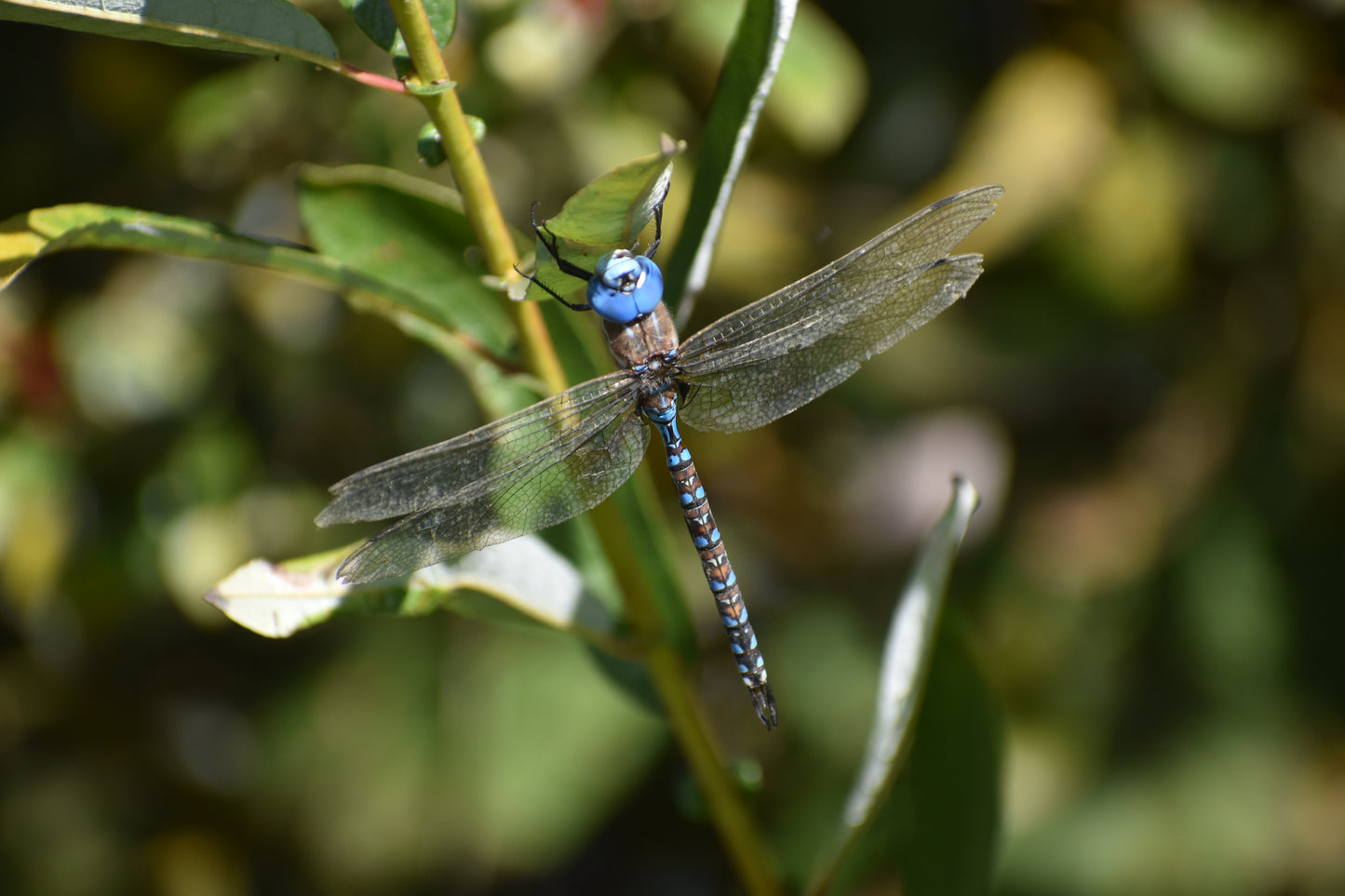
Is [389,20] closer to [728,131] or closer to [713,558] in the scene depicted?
[728,131]

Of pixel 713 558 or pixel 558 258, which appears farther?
pixel 713 558

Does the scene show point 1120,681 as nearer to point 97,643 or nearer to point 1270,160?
point 1270,160

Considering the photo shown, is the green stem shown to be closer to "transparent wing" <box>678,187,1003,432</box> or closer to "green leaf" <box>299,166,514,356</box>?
"green leaf" <box>299,166,514,356</box>

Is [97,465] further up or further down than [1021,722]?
further up

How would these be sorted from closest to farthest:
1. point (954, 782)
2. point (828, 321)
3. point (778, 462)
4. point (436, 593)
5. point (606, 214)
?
point (606, 214) → point (436, 593) → point (954, 782) → point (828, 321) → point (778, 462)

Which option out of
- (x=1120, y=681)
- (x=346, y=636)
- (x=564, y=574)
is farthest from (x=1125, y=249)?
(x=346, y=636)

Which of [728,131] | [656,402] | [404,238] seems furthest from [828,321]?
[404,238]
